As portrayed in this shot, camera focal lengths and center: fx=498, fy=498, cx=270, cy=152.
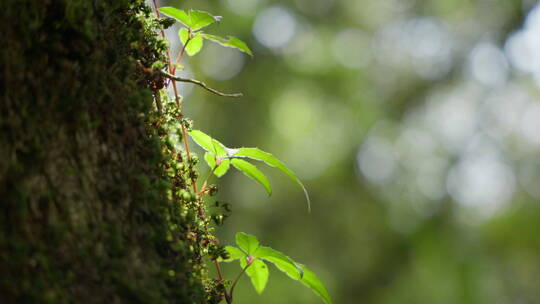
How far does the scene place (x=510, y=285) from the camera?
9.50m

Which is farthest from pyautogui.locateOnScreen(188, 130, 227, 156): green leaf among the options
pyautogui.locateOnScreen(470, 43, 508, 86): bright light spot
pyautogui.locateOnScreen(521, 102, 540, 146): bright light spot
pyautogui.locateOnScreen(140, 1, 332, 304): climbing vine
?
pyautogui.locateOnScreen(521, 102, 540, 146): bright light spot

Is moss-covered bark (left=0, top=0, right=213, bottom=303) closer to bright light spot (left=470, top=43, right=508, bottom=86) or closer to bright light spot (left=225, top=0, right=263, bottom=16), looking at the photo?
bright light spot (left=225, top=0, right=263, bottom=16)

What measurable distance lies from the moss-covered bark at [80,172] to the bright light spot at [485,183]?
30.0 feet

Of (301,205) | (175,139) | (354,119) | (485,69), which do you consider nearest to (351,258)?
(301,205)

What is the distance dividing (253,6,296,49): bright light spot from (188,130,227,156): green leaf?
28.8 ft

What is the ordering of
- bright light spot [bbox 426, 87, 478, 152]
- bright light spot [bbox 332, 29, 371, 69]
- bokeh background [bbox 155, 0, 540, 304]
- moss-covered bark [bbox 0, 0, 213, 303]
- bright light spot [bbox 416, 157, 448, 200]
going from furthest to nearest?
bright light spot [bbox 332, 29, 371, 69]
bright light spot [bbox 426, 87, 478, 152]
bright light spot [bbox 416, 157, 448, 200]
bokeh background [bbox 155, 0, 540, 304]
moss-covered bark [bbox 0, 0, 213, 303]

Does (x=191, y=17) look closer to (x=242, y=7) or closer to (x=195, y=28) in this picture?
(x=195, y=28)

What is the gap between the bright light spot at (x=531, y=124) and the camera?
379 inches

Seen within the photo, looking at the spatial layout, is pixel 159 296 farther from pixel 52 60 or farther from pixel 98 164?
pixel 52 60

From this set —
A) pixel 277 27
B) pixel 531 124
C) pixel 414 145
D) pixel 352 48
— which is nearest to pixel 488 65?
pixel 531 124

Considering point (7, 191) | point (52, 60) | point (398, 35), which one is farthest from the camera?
point (398, 35)

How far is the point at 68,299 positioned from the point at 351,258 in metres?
8.50

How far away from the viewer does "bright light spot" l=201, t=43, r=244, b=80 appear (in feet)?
32.2

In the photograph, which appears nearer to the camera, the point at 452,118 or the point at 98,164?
the point at 98,164
